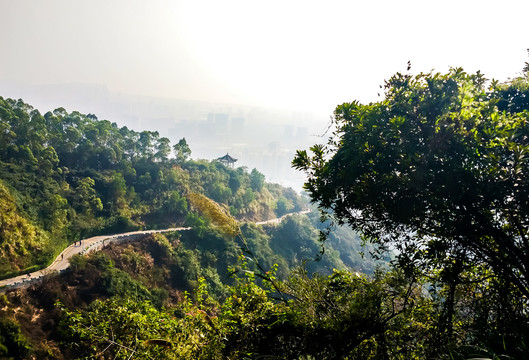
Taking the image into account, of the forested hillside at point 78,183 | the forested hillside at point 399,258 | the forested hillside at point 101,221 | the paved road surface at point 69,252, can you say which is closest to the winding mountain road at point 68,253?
the paved road surface at point 69,252

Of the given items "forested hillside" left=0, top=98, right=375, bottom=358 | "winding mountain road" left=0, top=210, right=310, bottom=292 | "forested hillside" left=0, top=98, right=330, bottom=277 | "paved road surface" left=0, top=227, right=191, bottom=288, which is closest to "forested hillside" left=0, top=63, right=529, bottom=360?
"forested hillside" left=0, top=98, right=375, bottom=358

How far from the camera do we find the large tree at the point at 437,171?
3.43m

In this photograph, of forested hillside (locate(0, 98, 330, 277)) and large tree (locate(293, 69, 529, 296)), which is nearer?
large tree (locate(293, 69, 529, 296))

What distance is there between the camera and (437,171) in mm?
3889

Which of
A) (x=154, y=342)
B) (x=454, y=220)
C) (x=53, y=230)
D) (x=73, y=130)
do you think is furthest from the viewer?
(x=73, y=130)

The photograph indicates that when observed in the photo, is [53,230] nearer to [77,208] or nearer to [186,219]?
[77,208]

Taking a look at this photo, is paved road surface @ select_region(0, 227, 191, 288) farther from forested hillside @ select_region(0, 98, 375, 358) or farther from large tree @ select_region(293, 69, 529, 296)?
large tree @ select_region(293, 69, 529, 296)

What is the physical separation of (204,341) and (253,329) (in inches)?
24.6

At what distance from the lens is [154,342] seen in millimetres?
3033

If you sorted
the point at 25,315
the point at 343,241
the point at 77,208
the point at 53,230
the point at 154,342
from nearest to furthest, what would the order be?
the point at 154,342
the point at 25,315
the point at 53,230
the point at 77,208
the point at 343,241

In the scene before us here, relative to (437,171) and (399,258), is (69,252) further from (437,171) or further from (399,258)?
(437,171)

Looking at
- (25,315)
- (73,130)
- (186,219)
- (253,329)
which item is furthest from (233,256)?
(253,329)

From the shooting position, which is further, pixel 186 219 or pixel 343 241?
pixel 343 241

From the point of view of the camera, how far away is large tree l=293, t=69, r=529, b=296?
343 cm
